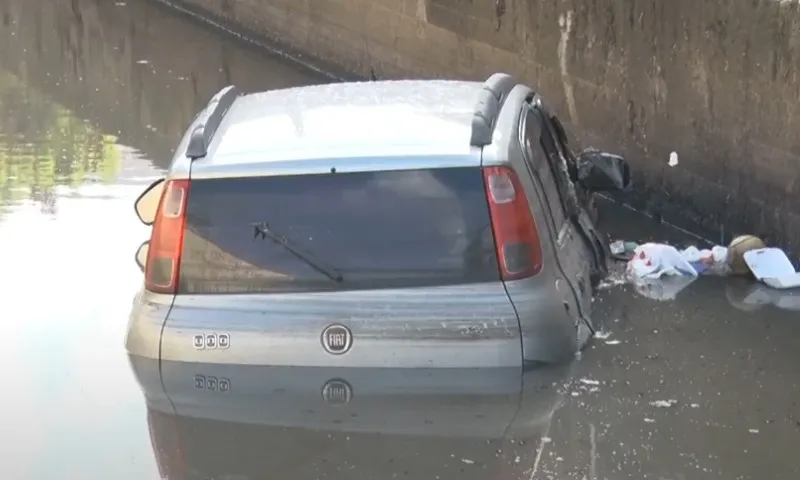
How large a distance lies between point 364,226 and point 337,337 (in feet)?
1.59

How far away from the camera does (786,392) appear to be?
234 inches

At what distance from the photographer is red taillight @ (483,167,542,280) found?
5.00m

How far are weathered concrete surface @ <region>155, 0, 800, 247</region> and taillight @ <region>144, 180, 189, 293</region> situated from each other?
4751 millimetres

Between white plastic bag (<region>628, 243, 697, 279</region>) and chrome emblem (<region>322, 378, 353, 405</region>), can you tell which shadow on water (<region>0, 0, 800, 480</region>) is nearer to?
chrome emblem (<region>322, 378, 353, 405</region>)

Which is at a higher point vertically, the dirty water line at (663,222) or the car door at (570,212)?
the car door at (570,212)

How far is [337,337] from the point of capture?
5.05 metres

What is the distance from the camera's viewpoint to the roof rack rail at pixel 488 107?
200 inches

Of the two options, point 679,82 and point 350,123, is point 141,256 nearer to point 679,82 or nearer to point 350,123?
point 350,123

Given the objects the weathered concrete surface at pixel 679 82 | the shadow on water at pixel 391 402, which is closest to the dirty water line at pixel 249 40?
the weathered concrete surface at pixel 679 82

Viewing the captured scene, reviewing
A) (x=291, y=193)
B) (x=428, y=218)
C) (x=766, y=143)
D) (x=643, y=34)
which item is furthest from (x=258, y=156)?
(x=643, y=34)

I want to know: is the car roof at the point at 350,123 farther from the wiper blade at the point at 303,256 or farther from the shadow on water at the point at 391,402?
the shadow on water at the point at 391,402

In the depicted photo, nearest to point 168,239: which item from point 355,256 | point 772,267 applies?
point 355,256

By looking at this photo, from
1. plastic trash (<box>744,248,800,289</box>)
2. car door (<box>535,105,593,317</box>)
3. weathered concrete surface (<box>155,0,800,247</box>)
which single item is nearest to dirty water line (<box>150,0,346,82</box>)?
weathered concrete surface (<box>155,0,800,247</box>)

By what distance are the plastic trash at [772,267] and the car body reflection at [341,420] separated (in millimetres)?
2859
